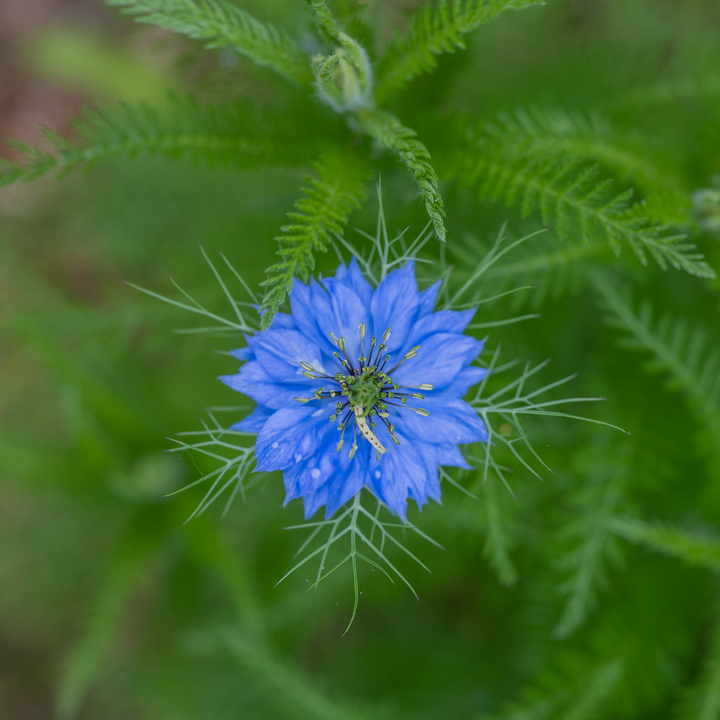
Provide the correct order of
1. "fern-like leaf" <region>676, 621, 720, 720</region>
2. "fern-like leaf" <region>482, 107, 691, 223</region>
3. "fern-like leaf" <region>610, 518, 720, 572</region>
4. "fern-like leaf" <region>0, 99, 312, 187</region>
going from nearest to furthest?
1. "fern-like leaf" <region>0, 99, 312, 187</region>
2. "fern-like leaf" <region>482, 107, 691, 223</region>
3. "fern-like leaf" <region>610, 518, 720, 572</region>
4. "fern-like leaf" <region>676, 621, 720, 720</region>

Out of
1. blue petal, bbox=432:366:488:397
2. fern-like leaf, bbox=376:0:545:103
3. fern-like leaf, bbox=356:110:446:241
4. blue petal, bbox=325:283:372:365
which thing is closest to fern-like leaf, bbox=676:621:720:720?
blue petal, bbox=432:366:488:397

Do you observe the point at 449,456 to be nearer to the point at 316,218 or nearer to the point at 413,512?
the point at 316,218

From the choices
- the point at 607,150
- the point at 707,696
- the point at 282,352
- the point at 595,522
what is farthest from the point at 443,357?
the point at 707,696

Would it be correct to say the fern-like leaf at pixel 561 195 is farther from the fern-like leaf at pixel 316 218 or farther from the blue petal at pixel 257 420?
the blue petal at pixel 257 420

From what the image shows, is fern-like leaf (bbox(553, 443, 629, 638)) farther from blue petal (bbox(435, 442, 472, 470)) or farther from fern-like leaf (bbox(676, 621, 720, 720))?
blue petal (bbox(435, 442, 472, 470))

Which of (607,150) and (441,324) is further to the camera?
(607,150)
